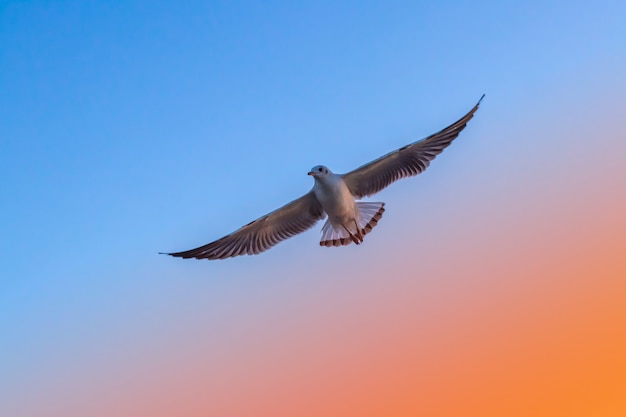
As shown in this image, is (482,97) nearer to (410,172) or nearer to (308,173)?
(410,172)

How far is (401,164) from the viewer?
31.8ft

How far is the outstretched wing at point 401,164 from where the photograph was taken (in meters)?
9.36

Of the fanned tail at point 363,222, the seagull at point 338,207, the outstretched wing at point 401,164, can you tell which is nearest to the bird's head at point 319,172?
the seagull at point 338,207

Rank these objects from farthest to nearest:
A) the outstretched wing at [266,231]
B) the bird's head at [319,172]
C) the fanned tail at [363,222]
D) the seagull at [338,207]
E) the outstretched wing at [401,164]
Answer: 1. the fanned tail at [363,222]
2. the outstretched wing at [266,231]
3. the outstretched wing at [401,164]
4. the seagull at [338,207]
5. the bird's head at [319,172]

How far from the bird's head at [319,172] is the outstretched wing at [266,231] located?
0.59 m

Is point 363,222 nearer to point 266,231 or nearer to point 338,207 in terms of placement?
point 338,207

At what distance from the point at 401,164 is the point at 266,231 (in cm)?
219

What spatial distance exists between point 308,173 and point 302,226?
1.38 meters

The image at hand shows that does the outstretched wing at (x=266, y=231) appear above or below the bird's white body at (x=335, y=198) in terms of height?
above

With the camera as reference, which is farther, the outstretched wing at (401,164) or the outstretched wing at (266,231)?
the outstretched wing at (266,231)

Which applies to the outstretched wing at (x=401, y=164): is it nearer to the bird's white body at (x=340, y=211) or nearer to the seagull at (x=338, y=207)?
the seagull at (x=338, y=207)

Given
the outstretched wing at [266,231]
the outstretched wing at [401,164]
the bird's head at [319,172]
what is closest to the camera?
the bird's head at [319,172]

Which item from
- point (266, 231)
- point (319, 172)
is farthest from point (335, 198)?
point (266, 231)

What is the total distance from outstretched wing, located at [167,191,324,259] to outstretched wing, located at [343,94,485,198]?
68 centimetres
